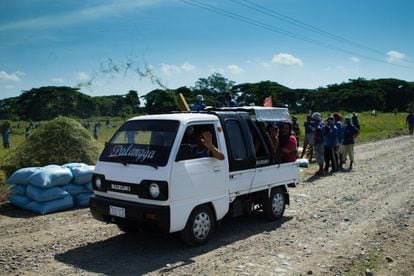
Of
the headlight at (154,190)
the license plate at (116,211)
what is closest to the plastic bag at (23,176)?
the license plate at (116,211)

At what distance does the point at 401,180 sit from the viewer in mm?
13055

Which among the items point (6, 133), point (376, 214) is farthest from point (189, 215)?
point (6, 133)

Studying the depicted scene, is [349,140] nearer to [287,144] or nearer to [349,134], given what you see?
[349,134]

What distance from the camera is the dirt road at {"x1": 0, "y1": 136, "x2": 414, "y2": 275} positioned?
6031mm

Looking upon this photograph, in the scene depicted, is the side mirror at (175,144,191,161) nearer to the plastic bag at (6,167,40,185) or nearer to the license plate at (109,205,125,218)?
the license plate at (109,205,125,218)

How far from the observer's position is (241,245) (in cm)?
704

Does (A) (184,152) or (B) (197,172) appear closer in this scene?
(A) (184,152)

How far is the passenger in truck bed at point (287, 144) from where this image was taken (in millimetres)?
8842

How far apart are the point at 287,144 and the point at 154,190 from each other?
375cm

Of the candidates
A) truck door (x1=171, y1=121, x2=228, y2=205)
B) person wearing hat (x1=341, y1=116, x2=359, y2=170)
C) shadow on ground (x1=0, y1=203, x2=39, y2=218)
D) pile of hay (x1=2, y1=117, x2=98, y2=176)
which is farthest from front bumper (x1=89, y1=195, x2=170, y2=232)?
person wearing hat (x1=341, y1=116, x2=359, y2=170)

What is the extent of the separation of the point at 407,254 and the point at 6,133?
20.7m

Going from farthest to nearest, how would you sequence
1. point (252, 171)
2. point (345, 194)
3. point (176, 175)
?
point (345, 194), point (252, 171), point (176, 175)

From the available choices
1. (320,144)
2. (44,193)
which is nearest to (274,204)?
(44,193)

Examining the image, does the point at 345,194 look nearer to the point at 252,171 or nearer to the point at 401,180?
the point at 401,180
